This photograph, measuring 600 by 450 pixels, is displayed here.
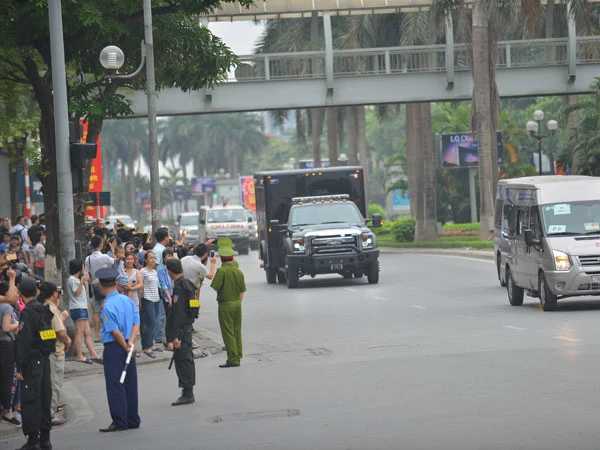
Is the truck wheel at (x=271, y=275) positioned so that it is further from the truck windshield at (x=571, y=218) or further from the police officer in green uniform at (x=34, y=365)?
the police officer in green uniform at (x=34, y=365)

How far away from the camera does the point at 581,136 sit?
4406 centimetres

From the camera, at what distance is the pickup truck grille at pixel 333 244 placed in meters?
31.3

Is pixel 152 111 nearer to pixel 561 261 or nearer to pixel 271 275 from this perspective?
pixel 561 261

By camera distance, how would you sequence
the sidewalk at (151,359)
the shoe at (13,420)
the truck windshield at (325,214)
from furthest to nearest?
the truck windshield at (325,214), the sidewalk at (151,359), the shoe at (13,420)

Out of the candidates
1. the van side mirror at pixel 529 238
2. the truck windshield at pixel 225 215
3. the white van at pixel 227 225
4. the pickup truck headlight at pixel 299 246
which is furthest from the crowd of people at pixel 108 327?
the truck windshield at pixel 225 215

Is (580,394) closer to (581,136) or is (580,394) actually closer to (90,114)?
(90,114)

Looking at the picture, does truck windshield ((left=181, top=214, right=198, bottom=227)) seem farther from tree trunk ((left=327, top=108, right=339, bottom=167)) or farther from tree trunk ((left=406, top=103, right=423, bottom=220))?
tree trunk ((left=406, top=103, right=423, bottom=220))

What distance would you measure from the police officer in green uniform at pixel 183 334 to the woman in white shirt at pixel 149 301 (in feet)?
16.0

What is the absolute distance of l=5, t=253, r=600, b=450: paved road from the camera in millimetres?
11039

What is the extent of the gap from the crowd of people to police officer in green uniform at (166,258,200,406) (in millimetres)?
11

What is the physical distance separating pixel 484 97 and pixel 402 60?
5896mm

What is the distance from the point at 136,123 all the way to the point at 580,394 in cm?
14727

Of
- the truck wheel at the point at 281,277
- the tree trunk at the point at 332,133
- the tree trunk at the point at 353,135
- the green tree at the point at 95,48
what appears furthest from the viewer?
the tree trunk at the point at 332,133

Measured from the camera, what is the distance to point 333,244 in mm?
31312
